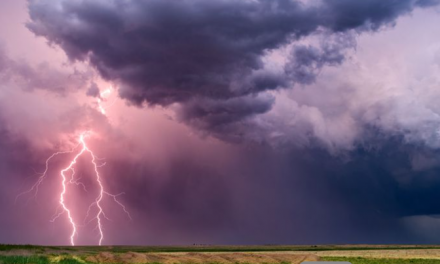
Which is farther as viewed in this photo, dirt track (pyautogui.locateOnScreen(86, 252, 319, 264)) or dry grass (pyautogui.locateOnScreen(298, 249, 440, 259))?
dry grass (pyautogui.locateOnScreen(298, 249, 440, 259))

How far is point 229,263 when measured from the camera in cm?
6088

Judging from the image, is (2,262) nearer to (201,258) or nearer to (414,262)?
(201,258)

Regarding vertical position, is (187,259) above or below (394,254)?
below

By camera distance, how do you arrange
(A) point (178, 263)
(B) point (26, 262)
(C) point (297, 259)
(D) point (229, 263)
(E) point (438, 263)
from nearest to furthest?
(B) point (26, 262) < (A) point (178, 263) < (D) point (229, 263) < (C) point (297, 259) < (E) point (438, 263)

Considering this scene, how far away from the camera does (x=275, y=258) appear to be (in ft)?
212

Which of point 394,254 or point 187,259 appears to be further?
point 394,254

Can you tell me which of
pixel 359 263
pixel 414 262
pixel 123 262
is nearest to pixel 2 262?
pixel 123 262

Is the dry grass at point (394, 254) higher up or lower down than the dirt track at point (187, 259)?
higher up

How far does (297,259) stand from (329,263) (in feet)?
188

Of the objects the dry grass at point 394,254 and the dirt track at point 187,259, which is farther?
the dry grass at point 394,254

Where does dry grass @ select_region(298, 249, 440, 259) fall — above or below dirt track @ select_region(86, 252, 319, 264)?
above

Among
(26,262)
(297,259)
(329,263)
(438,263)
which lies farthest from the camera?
(438,263)

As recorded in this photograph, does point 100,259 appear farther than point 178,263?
Yes

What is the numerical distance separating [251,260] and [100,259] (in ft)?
67.9
